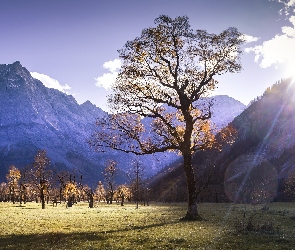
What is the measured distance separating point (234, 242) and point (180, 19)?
20.0 metres

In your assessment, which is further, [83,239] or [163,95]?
[163,95]

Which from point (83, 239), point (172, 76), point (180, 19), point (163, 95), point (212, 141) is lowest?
point (83, 239)

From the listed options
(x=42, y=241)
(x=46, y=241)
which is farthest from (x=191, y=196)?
(x=42, y=241)

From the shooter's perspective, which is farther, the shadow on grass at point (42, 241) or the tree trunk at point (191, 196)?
the tree trunk at point (191, 196)

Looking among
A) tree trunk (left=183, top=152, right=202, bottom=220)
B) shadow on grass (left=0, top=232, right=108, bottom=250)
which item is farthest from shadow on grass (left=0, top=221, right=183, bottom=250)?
tree trunk (left=183, top=152, right=202, bottom=220)

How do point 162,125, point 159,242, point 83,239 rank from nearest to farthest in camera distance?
point 159,242 → point 83,239 → point 162,125

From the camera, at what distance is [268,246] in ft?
50.8

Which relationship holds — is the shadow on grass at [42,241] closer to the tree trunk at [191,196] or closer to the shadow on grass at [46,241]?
the shadow on grass at [46,241]

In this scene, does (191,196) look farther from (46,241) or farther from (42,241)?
(42,241)

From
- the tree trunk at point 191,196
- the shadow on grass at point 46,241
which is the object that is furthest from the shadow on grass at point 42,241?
the tree trunk at point 191,196

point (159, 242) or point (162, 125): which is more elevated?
point (162, 125)

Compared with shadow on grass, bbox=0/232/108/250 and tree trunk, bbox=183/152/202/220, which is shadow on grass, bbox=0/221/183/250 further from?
tree trunk, bbox=183/152/202/220

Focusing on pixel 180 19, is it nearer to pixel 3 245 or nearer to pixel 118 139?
pixel 118 139

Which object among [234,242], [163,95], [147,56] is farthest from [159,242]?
[147,56]
